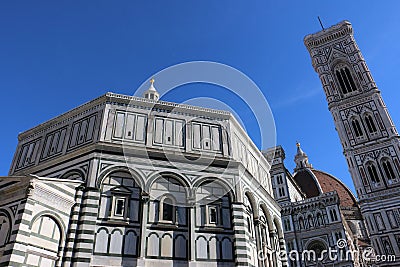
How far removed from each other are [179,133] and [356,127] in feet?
106

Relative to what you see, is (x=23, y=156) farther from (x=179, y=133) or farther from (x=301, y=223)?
(x=301, y=223)

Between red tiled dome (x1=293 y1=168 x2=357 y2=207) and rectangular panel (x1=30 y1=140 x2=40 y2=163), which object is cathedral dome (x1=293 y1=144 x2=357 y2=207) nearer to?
red tiled dome (x1=293 y1=168 x2=357 y2=207)

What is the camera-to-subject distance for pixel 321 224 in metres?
37.5

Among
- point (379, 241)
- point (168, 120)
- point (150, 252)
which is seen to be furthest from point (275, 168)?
point (150, 252)

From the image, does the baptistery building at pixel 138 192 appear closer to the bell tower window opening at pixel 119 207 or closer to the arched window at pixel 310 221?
the bell tower window opening at pixel 119 207

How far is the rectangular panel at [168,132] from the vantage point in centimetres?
1443

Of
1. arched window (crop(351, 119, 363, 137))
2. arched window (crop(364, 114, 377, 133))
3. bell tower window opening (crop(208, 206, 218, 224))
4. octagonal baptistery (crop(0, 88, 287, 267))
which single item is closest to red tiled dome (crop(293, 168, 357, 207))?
arched window (crop(351, 119, 363, 137))

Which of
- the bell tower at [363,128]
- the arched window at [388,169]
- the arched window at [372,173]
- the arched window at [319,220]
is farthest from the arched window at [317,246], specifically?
the arched window at [388,169]

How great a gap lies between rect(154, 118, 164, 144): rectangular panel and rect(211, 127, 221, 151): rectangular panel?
2.53m

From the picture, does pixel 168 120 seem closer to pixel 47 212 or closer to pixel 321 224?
pixel 47 212

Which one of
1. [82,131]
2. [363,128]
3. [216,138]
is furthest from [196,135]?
[363,128]

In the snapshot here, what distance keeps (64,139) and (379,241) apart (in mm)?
31695

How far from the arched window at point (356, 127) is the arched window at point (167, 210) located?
33674mm

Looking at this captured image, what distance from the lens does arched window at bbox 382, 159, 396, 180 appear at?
3462cm
